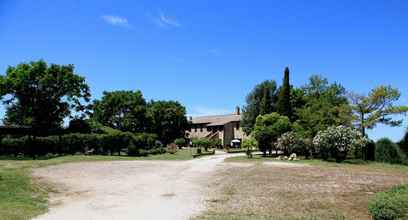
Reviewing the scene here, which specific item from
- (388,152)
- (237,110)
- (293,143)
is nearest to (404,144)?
(388,152)

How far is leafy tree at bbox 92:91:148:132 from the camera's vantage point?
57094 mm

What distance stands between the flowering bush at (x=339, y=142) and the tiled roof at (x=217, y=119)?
41.0m

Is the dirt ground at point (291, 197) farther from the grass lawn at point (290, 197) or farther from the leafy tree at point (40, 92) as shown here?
the leafy tree at point (40, 92)

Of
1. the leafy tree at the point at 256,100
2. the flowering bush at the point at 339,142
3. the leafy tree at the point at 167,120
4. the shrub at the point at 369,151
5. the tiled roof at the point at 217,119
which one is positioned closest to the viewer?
the flowering bush at the point at 339,142

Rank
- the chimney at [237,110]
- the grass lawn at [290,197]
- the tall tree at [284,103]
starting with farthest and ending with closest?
the chimney at [237,110]
the tall tree at [284,103]
the grass lawn at [290,197]

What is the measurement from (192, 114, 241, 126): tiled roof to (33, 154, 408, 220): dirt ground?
5477cm

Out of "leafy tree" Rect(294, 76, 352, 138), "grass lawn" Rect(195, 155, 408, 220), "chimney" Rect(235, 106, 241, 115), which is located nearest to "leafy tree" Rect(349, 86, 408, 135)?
"leafy tree" Rect(294, 76, 352, 138)

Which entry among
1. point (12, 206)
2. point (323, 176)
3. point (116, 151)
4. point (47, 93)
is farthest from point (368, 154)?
point (47, 93)

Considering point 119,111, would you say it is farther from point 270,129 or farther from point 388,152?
point 388,152

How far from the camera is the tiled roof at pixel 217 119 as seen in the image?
241 feet

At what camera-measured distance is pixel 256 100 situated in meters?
57.2

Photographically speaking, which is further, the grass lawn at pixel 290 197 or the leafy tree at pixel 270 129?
the leafy tree at pixel 270 129

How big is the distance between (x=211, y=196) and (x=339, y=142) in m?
20.5

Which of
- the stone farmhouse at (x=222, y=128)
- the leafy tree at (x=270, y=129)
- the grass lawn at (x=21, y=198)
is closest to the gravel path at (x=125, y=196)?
the grass lawn at (x=21, y=198)
